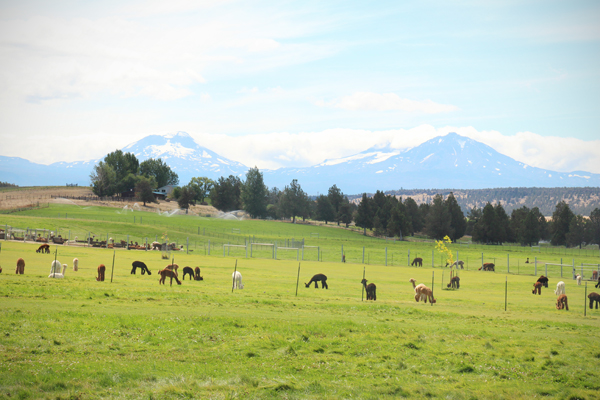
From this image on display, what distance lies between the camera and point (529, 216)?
136375 millimetres

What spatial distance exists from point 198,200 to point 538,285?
172 m

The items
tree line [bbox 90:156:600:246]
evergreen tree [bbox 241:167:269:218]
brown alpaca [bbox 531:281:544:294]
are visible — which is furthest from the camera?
evergreen tree [bbox 241:167:269:218]

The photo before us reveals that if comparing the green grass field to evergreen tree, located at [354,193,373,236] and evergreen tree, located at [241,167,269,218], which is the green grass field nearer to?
evergreen tree, located at [354,193,373,236]

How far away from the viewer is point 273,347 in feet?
50.6

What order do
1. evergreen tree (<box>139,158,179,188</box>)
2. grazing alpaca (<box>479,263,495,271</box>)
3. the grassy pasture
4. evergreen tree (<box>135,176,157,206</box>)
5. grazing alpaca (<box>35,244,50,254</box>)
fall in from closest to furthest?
the grassy pasture, grazing alpaca (<box>35,244,50,254</box>), grazing alpaca (<box>479,263,495,271</box>), evergreen tree (<box>135,176,157,206</box>), evergreen tree (<box>139,158,179,188</box>)

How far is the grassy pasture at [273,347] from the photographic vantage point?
11.8 m

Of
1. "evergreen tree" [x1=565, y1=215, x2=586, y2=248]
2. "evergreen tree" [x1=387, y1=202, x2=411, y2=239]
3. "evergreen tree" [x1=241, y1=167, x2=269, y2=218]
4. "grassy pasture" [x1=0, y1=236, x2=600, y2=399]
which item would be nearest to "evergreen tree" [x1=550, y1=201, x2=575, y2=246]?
"evergreen tree" [x1=565, y1=215, x2=586, y2=248]

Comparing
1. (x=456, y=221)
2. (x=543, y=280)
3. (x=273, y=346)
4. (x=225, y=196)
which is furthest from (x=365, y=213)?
(x=273, y=346)

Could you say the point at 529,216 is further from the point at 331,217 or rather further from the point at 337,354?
the point at 337,354

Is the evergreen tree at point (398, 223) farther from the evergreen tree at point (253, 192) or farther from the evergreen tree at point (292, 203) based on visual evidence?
the evergreen tree at point (253, 192)

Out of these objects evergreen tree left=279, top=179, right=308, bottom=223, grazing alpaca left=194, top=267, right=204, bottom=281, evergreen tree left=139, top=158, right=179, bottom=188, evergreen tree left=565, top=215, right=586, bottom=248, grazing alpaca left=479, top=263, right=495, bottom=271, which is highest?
evergreen tree left=139, top=158, right=179, bottom=188

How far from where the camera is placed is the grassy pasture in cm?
1178

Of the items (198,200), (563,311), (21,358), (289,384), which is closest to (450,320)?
(563,311)

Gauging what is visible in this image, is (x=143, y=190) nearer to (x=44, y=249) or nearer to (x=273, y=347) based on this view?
(x=44, y=249)
